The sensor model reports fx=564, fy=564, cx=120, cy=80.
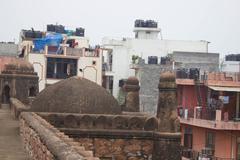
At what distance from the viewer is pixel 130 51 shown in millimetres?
42562

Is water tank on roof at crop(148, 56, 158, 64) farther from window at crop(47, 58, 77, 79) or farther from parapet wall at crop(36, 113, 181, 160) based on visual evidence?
parapet wall at crop(36, 113, 181, 160)

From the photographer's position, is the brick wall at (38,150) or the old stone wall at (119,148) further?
the old stone wall at (119,148)

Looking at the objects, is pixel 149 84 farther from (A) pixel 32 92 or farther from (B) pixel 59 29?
(B) pixel 59 29

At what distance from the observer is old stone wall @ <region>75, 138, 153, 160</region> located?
1500 cm

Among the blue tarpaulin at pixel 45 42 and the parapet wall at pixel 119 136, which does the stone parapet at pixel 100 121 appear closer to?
the parapet wall at pixel 119 136

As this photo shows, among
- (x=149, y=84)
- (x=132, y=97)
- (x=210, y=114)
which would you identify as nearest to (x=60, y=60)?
(x=149, y=84)

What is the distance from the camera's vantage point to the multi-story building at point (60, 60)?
41.5 m

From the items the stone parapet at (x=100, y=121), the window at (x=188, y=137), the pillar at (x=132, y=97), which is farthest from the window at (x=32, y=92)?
the stone parapet at (x=100, y=121)

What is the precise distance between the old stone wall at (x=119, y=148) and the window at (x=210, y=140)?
1209 cm

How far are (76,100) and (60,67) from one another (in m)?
26.7

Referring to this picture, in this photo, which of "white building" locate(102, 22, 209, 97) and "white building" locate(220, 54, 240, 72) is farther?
"white building" locate(102, 22, 209, 97)

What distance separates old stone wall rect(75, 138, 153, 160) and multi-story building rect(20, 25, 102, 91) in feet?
86.3

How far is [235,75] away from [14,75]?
1100cm

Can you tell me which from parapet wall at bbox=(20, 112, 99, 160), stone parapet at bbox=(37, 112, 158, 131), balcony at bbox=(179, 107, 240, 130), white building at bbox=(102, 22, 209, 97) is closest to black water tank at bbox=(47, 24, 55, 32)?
white building at bbox=(102, 22, 209, 97)
